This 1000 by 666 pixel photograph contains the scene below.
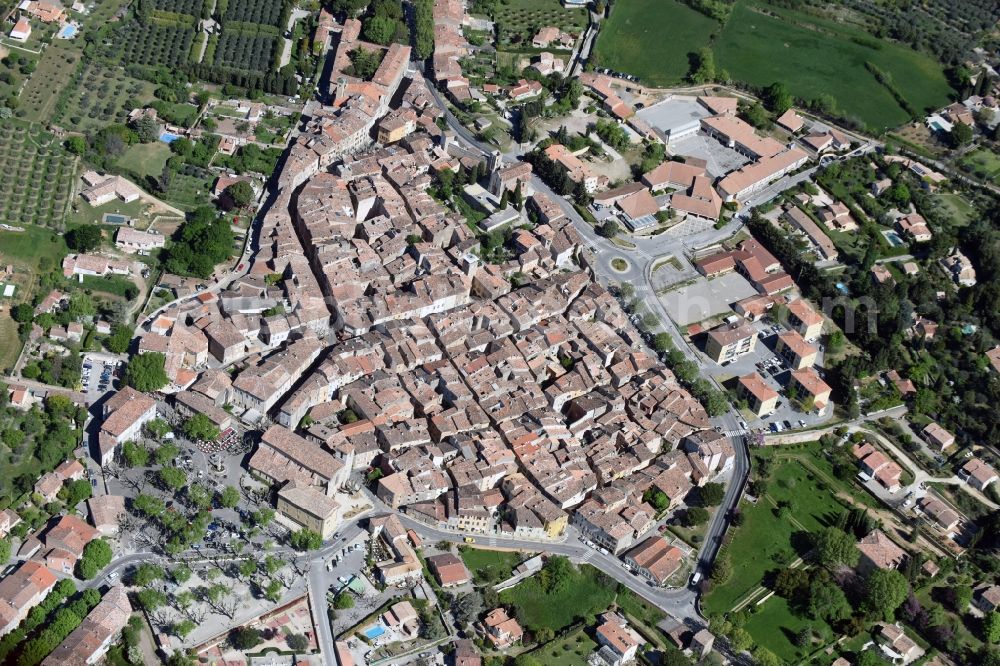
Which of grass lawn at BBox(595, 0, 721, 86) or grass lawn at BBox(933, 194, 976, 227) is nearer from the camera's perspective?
grass lawn at BBox(933, 194, 976, 227)

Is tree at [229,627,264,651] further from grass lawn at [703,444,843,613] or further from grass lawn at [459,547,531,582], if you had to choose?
grass lawn at [703,444,843,613]

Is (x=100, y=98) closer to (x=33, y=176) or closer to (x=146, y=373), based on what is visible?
(x=33, y=176)

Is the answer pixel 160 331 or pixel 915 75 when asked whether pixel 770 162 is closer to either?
pixel 915 75

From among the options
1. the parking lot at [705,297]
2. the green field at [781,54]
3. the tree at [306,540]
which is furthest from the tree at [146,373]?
the green field at [781,54]

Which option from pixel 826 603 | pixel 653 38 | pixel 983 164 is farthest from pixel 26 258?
pixel 983 164

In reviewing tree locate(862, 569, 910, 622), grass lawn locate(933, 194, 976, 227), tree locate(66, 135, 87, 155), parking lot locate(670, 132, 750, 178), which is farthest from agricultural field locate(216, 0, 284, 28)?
tree locate(862, 569, 910, 622)

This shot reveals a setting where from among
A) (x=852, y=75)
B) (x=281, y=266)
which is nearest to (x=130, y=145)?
(x=281, y=266)
